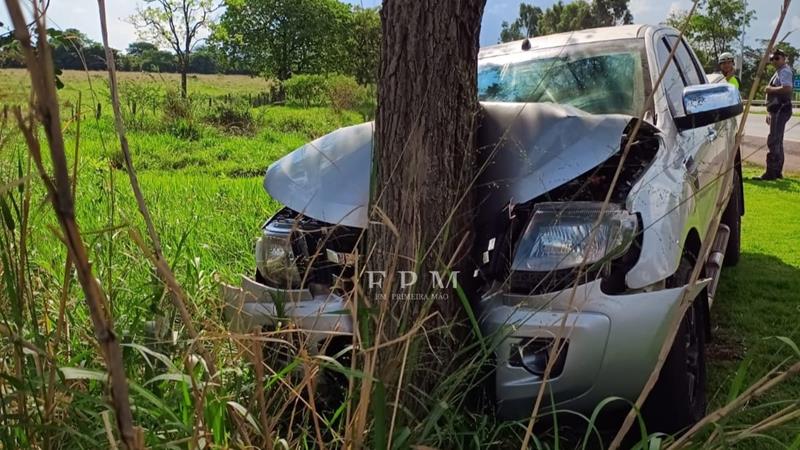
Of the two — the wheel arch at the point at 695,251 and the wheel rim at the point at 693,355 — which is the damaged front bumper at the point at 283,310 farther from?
the wheel arch at the point at 695,251

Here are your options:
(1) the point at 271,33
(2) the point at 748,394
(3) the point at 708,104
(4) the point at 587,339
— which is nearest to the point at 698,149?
(3) the point at 708,104

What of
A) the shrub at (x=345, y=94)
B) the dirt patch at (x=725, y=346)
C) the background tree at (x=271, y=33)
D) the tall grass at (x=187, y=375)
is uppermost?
the background tree at (x=271, y=33)

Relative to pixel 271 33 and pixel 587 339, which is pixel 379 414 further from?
pixel 271 33

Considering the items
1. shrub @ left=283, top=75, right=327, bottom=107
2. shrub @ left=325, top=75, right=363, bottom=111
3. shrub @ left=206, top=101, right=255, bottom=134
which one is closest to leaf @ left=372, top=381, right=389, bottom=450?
shrub @ left=325, top=75, right=363, bottom=111

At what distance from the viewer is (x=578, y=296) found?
1981 mm

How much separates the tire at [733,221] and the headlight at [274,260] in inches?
119

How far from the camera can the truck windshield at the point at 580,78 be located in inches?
122

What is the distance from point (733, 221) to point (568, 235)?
2734mm

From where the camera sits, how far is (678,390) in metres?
2.04

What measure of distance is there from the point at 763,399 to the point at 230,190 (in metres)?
4.76

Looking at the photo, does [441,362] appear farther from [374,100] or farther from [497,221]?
[374,100]

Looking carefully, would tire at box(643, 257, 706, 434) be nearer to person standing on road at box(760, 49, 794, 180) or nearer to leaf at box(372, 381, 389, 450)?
leaf at box(372, 381, 389, 450)

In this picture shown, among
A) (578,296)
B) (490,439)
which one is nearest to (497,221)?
(578,296)

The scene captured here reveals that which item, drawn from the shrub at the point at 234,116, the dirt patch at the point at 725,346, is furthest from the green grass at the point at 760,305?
the shrub at the point at 234,116
